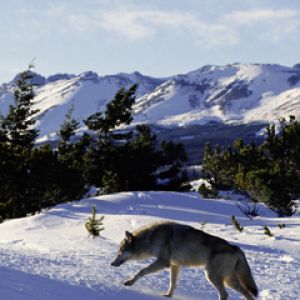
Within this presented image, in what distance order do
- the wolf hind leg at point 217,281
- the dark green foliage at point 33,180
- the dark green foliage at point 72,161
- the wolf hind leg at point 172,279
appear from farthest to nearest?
1. the dark green foliage at point 72,161
2. the dark green foliage at point 33,180
3. the wolf hind leg at point 172,279
4. the wolf hind leg at point 217,281

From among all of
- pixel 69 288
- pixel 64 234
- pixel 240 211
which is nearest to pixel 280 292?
pixel 69 288

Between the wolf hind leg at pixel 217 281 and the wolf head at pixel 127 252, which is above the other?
the wolf head at pixel 127 252

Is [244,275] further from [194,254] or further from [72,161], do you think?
[72,161]

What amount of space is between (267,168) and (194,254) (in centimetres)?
2431

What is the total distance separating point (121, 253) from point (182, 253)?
2.68 feet

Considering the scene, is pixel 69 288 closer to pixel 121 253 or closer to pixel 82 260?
pixel 121 253

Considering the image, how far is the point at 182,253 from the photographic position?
7289mm

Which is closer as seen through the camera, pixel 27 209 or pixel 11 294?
pixel 11 294

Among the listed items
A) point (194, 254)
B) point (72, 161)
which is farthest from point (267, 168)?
point (194, 254)

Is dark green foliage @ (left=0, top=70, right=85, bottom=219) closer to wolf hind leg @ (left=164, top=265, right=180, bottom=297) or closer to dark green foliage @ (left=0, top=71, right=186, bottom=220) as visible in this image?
dark green foliage @ (left=0, top=71, right=186, bottom=220)

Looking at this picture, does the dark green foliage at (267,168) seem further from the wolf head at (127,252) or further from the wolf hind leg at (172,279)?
the wolf head at (127,252)

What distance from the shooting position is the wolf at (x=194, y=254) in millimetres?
7164

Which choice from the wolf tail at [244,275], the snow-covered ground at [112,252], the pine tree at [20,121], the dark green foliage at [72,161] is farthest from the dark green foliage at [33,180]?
the wolf tail at [244,275]

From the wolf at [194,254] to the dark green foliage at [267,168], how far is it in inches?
734
